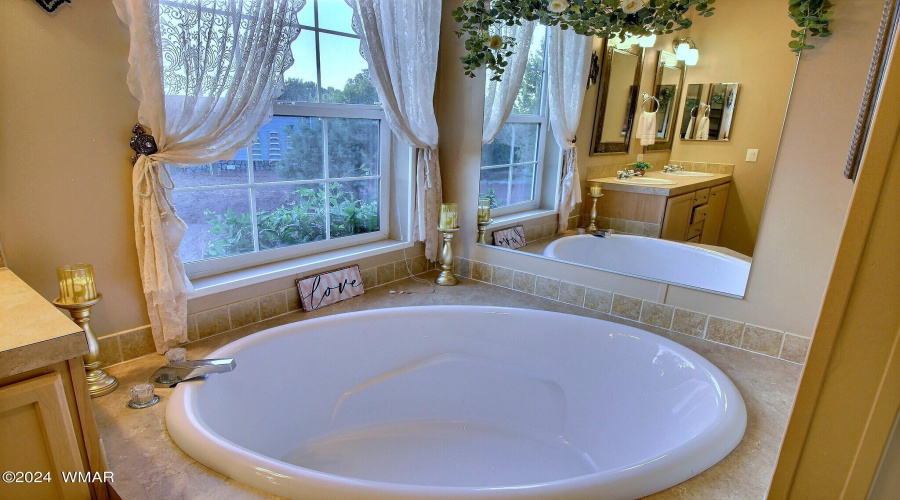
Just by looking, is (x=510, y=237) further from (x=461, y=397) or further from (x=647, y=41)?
(x=647, y=41)

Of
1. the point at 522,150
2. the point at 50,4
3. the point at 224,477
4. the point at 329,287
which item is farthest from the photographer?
the point at 522,150

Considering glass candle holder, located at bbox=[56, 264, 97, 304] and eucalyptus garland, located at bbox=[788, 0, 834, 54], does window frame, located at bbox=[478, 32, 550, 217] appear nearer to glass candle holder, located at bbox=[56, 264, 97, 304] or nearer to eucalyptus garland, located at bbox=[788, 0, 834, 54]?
eucalyptus garland, located at bbox=[788, 0, 834, 54]

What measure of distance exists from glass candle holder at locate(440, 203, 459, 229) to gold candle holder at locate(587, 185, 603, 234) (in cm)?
62

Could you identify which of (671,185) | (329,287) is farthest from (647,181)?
(329,287)

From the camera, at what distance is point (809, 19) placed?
4.40ft

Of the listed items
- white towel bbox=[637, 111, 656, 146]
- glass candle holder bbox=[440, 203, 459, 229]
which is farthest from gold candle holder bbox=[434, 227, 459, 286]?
white towel bbox=[637, 111, 656, 146]

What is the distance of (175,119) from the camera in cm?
136

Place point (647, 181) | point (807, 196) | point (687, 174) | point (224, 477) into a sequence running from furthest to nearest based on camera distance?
point (647, 181)
point (687, 174)
point (807, 196)
point (224, 477)

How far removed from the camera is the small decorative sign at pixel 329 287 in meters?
1.87

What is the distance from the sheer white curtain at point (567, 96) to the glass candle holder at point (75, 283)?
1.71m

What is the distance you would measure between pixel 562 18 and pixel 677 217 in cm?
92

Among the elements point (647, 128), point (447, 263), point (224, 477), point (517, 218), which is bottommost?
point (224, 477)

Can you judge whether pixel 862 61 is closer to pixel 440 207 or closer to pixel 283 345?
pixel 440 207

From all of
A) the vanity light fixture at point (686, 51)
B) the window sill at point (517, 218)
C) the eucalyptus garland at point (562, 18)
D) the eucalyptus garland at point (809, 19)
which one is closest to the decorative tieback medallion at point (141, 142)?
the eucalyptus garland at point (562, 18)
